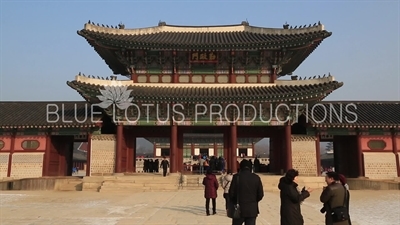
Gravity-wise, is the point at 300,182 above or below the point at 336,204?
below

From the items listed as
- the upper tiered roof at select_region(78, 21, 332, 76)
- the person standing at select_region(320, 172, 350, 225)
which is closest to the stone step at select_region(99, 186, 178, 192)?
the upper tiered roof at select_region(78, 21, 332, 76)

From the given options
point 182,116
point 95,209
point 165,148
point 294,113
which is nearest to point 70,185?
point 182,116

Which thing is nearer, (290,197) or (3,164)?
(290,197)

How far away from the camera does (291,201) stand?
6.52 metres

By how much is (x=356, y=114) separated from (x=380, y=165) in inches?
153

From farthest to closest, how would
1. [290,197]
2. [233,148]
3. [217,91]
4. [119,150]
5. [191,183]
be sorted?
[217,91] < [233,148] < [119,150] < [191,183] < [290,197]

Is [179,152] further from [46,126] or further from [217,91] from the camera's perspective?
[46,126]

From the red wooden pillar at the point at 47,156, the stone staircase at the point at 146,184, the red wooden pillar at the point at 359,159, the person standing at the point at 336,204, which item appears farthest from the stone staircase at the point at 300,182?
the person standing at the point at 336,204

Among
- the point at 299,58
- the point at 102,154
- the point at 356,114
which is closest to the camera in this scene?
the point at 102,154

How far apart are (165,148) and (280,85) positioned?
30.1 metres

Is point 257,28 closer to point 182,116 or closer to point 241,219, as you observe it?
point 182,116

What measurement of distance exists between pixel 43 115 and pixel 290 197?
79.1 feet

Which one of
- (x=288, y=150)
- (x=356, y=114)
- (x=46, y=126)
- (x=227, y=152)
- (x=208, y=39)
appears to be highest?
(x=208, y=39)

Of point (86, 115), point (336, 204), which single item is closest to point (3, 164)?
point (86, 115)
